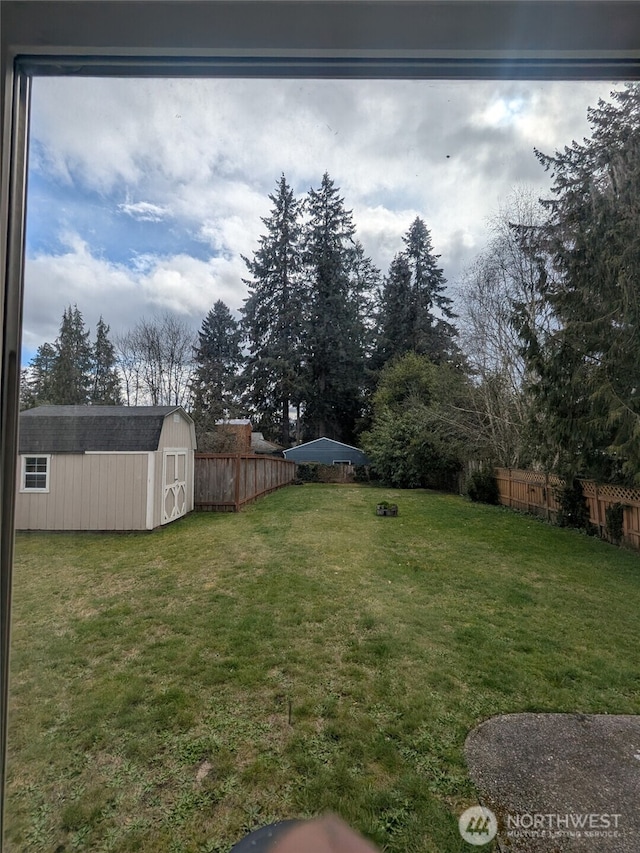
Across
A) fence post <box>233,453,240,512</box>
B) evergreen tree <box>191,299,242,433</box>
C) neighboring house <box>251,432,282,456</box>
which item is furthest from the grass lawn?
evergreen tree <box>191,299,242,433</box>

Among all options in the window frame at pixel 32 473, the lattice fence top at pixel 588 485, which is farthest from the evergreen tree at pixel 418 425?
the window frame at pixel 32 473

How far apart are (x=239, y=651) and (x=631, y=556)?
81 centimetres

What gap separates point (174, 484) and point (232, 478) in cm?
12

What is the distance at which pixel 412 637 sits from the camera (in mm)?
750

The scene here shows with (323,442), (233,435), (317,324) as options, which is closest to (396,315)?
(317,324)

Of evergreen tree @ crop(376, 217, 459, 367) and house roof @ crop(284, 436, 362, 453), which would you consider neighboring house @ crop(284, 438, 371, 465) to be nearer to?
house roof @ crop(284, 436, 362, 453)

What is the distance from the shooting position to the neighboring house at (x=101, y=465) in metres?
0.66

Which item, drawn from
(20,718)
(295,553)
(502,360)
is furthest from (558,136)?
(20,718)

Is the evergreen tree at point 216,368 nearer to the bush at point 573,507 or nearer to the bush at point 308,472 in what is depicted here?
the bush at point 308,472

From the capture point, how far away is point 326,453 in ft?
2.88

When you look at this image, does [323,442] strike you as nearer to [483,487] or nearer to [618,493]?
[483,487]

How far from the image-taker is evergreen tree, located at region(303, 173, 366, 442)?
85cm

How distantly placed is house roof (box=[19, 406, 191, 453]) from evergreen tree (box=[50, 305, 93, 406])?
0.9 inches

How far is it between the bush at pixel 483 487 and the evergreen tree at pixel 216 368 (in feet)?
1.92
